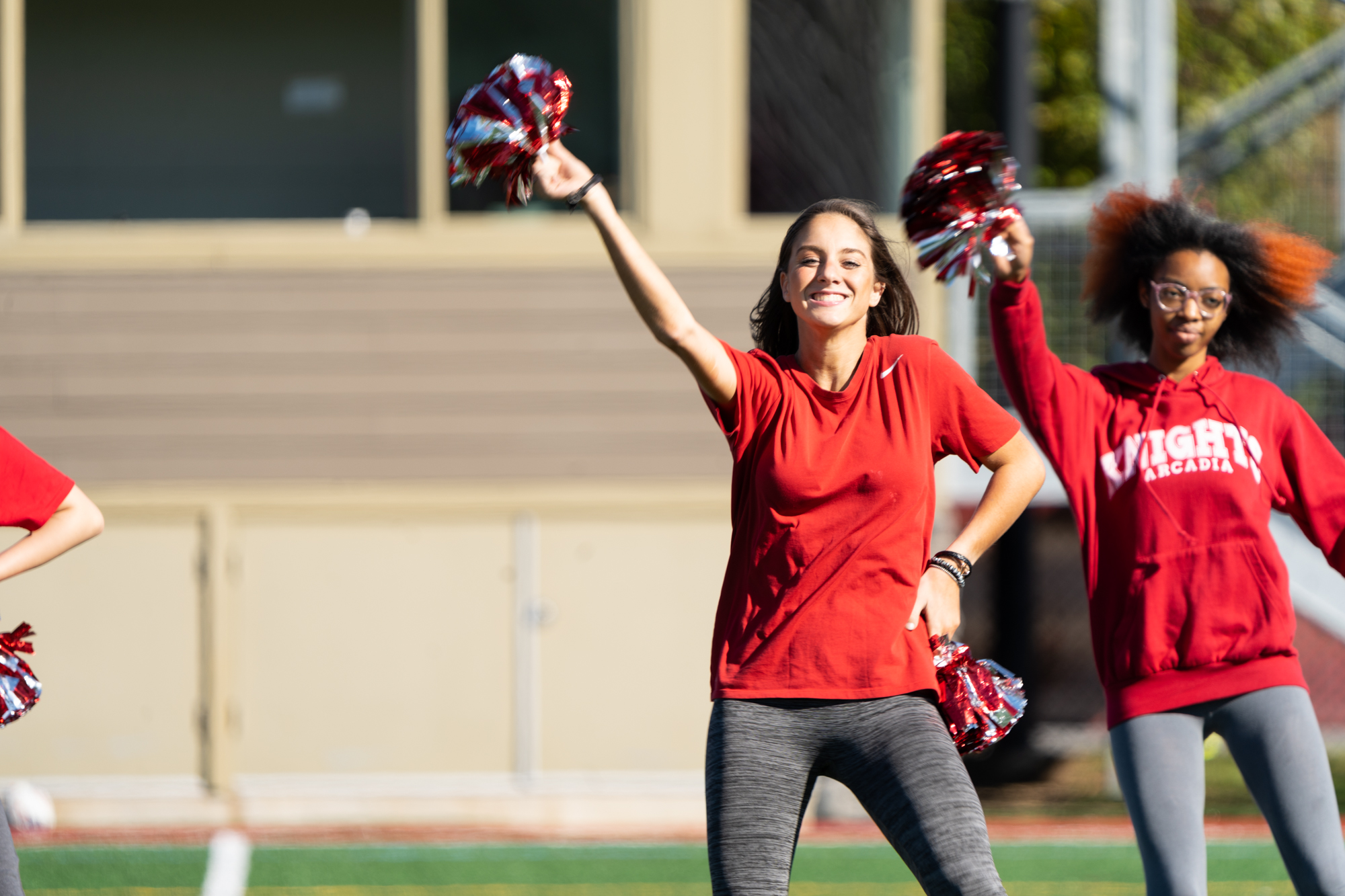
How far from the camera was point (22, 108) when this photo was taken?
7.71m

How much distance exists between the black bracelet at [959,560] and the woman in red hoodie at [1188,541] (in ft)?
1.68

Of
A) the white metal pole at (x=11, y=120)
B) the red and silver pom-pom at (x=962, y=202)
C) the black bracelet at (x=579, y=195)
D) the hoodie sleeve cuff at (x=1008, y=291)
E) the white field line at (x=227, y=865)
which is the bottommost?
the white field line at (x=227, y=865)

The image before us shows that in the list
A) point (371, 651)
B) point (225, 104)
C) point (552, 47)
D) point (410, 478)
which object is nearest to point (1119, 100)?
point (552, 47)

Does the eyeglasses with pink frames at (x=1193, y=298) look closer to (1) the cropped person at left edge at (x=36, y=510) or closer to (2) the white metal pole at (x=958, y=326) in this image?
(1) the cropped person at left edge at (x=36, y=510)

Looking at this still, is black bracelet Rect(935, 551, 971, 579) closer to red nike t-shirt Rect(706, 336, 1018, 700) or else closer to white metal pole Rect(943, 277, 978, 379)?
red nike t-shirt Rect(706, 336, 1018, 700)

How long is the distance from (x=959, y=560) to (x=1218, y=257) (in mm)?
1219

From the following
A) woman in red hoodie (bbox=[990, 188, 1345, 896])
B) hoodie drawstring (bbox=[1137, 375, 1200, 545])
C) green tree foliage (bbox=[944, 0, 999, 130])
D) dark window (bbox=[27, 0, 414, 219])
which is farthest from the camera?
green tree foliage (bbox=[944, 0, 999, 130])

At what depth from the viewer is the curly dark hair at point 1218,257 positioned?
369 cm

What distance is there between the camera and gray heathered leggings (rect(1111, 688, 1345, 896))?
3195mm

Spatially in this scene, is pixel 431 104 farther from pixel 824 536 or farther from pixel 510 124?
pixel 824 536

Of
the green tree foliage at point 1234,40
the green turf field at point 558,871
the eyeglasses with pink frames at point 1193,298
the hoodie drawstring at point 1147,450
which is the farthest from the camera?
the green tree foliage at point 1234,40

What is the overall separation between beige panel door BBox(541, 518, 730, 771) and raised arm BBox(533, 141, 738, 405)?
467 cm

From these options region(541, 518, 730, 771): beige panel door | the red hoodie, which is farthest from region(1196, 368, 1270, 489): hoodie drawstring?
region(541, 518, 730, 771): beige panel door

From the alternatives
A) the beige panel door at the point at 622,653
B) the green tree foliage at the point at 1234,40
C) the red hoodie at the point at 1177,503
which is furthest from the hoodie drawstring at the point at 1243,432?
the green tree foliage at the point at 1234,40
